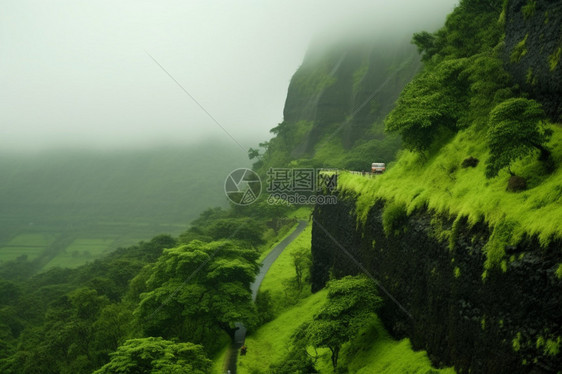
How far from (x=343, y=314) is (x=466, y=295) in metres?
8.02

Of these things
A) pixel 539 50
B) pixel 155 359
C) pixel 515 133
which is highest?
pixel 539 50

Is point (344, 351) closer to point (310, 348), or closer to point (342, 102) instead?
point (310, 348)

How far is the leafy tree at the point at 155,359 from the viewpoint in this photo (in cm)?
1945

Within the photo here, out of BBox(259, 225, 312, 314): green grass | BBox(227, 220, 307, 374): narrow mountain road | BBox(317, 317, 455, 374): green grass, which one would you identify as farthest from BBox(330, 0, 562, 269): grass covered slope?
BBox(227, 220, 307, 374): narrow mountain road

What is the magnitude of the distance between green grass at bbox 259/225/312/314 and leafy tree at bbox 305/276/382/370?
16576mm

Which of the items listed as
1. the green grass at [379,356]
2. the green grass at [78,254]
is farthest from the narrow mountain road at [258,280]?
the green grass at [78,254]

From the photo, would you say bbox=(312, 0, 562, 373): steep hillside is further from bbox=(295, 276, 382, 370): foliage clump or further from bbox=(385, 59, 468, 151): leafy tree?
bbox=(295, 276, 382, 370): foliage clump

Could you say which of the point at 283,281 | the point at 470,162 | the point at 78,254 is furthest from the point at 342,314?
the point at 78,254

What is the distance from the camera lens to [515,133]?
14367 millimetres

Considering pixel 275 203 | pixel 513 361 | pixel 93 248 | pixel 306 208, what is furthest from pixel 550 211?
pixel 93 248

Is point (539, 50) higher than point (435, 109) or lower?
higher

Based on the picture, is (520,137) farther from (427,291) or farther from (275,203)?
(275,203)

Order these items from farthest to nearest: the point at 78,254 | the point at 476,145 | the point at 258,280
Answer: the point at 78,254 → the point at 258,280 → the point at 476,145

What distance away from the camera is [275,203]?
72312 millimetres
